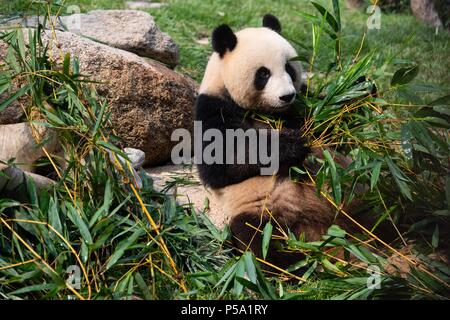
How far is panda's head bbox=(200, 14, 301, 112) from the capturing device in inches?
158

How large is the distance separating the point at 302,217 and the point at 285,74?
0.91m

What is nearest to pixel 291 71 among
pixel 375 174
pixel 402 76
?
pixel 402 76

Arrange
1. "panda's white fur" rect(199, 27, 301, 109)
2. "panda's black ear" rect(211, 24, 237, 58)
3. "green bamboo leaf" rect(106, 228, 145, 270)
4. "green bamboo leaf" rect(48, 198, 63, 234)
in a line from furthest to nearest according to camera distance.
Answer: "panda's black ear" rect(211, 24, 237, 58)
"panda's white fur" rect(199, 27, 301, 109)
"green bamboo leaf" rect(48, 198, 63, 234)
"green bamboo leaf" rect(106, 228, 145, 270)

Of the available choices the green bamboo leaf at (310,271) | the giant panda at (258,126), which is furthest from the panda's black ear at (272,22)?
Result: the green bamboo leaf at (310,271)

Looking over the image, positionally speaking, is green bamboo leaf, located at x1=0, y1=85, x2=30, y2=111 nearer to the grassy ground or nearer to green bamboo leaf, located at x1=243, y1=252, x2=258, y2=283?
green bamboo leaf, located at x1=243, y1=252, x2=258, y2=283

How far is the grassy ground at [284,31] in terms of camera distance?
686cm

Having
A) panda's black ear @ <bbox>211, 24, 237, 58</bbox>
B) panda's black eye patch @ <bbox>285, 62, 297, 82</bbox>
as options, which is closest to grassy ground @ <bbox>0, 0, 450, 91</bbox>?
panda's black ear @ <bbox>211, 24, 237, 58</bbox>

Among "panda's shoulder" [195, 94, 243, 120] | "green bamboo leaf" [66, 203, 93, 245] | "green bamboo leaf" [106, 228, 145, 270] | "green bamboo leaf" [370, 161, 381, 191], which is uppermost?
"panda's shoulder" [195, 94, 243, 120]

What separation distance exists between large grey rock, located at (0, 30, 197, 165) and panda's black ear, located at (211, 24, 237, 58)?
38.6 inches

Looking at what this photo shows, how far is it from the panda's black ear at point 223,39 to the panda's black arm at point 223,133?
1.13ft

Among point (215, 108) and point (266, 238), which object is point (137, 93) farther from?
point (266, 238)

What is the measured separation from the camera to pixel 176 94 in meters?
5.23

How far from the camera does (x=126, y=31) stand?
18.7 ft
